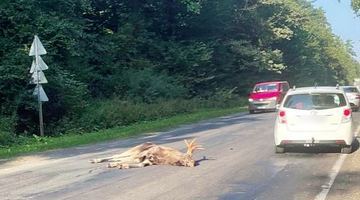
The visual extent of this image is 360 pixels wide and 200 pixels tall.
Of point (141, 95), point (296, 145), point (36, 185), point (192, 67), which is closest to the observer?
point (36, 185)

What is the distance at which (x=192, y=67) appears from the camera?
4747cm

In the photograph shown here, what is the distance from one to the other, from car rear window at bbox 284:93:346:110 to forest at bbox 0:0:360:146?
424 inches

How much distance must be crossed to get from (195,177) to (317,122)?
14.0ft

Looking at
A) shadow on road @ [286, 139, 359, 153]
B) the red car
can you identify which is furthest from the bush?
shadow on road @ [286, 139, 359, 153]

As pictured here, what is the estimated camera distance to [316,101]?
14445mm

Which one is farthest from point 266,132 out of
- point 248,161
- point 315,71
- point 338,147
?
point 315,71

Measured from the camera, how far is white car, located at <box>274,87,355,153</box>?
14031 millimetres

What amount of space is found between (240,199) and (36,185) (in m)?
4.11

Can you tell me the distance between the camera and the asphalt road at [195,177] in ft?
31.5

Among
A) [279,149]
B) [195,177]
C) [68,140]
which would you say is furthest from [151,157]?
[68,140]

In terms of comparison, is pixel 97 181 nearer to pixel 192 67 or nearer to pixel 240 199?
pixel 240 199

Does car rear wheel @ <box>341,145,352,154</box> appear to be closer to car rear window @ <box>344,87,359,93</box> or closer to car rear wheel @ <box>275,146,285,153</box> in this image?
car rear wheel @ <box>275,146,285,153</box>

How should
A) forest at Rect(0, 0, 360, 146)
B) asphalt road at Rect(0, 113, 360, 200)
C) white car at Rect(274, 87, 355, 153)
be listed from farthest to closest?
forest at Rect(0, 0, 360, 146) < white car at Rect(274, 87, 355, 153) < asphalt road at Rect(0, 113, 360, 200)

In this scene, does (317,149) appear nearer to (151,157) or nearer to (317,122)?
(317,122)
